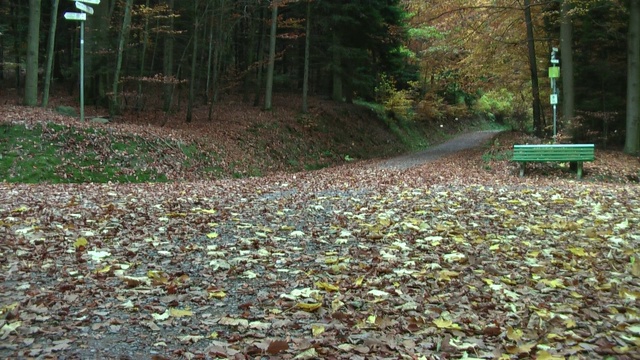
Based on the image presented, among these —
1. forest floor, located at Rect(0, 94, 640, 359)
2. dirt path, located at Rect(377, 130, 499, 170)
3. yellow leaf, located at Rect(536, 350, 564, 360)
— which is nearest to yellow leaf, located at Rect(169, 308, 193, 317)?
forest floor, located at Rect(0, 94, 640, 359)

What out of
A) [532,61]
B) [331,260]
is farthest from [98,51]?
[331,260]

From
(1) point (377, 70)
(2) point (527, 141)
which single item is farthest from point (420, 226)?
(1) point (377, 70)

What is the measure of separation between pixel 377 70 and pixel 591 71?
37.9ft

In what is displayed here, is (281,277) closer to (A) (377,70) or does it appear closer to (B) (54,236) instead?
(B) (54,236)

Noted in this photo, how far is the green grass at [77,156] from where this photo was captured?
12.2m

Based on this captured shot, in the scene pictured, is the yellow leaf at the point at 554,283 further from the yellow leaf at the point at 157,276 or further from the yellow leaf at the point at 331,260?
the yellow leaf at the point at 157,276

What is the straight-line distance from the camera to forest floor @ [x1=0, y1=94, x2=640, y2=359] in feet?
11.4

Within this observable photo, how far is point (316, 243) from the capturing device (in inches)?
245

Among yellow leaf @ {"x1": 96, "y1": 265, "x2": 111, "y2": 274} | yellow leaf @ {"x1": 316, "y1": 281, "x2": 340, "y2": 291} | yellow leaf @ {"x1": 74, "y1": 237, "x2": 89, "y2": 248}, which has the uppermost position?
yellow leaf @ {"x1": 74, "y1": 237, "x2": 89, "y2": 248}

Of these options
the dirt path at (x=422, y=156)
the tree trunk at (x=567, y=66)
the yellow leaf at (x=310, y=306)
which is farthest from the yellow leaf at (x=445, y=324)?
the tree trunk at (x=567, y=66)

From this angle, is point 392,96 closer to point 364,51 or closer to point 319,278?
point 364,51

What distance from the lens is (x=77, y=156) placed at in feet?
43.4

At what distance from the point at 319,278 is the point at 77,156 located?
415 inches

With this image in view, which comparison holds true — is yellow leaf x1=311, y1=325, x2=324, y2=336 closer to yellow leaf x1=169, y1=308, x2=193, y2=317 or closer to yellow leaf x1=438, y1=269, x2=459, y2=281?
yellow leaf x1=169, y1=308, x2=193, y2=317
